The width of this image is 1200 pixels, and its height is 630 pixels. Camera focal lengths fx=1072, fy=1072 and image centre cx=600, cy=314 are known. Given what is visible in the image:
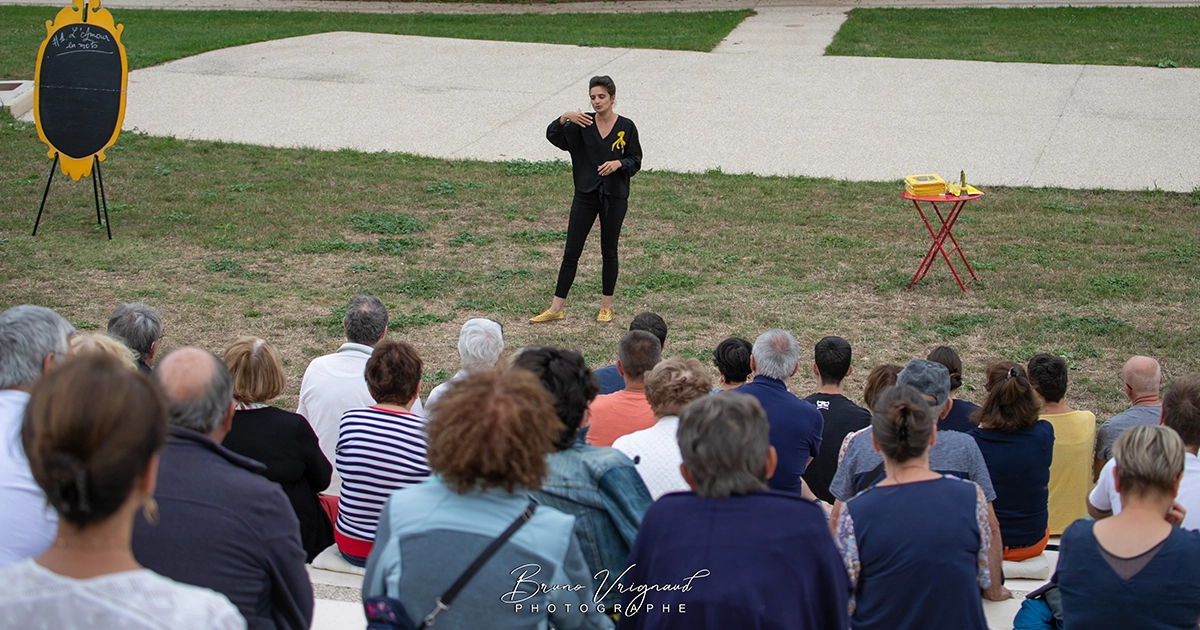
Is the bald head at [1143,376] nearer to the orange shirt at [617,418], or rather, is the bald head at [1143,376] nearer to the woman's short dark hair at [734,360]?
the woman's short dark hair at [734,360]

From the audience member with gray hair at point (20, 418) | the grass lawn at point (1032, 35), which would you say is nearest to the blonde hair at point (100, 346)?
the audience member with gray hair at point (20, 418)

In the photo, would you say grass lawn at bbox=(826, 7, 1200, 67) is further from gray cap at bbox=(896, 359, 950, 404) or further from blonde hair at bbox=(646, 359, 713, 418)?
blonde hair at bbox=(646, 359, 713, 418)

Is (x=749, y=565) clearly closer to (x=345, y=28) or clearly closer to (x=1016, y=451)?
(x=1016, y=451)

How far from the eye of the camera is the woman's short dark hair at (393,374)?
13.5ft

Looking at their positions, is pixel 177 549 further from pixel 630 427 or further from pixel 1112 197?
pixel 1112 197

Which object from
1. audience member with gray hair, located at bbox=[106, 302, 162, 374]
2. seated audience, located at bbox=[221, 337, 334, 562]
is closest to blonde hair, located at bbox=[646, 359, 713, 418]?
seated audience, located at bbox=[221, 337, 334, 562]

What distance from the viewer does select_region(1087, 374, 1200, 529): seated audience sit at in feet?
12.0

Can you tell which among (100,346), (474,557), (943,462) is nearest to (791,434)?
(943,462)

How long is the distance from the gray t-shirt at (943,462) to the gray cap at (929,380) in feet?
Answer: 1.34

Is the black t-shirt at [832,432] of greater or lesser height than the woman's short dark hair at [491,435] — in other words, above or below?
below

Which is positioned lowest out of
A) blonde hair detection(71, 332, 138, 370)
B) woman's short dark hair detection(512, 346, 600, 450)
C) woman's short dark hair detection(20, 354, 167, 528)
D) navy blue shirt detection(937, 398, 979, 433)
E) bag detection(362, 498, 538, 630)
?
navy blue shirt detection(937, 398, 979, 433)

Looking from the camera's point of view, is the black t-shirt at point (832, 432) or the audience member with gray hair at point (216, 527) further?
the black t-shirt at point (832, 432)

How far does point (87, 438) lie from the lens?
6.57 ft

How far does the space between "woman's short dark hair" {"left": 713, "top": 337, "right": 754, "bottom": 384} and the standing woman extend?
8.98 feet
